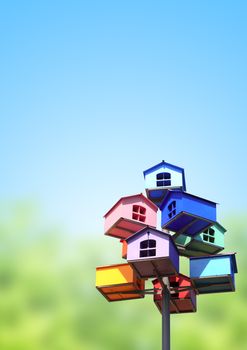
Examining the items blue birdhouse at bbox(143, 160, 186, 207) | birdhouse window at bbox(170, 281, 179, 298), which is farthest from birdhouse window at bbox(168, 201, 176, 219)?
Result: birdhouse window at bbox(170, 281, 179, 298)

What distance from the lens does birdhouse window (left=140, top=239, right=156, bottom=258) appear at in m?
12.8

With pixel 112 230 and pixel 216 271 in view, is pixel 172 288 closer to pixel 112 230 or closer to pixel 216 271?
pixel 216 271

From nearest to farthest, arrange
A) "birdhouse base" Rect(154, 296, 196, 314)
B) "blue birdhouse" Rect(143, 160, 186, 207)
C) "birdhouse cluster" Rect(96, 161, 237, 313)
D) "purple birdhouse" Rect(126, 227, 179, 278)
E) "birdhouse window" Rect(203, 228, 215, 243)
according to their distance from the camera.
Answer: "purple birdhouse" Rect(126, 227, 179, 278) < "birdhouse cluster" Rect(96, 161, 237, 313) < "birdhouse base" Rect(154, 296, 196, 314) < "birdhouse window" Rect(203, 228, 215, 243) < "blue birdhouse" Rect(143, 160, 186, 207)

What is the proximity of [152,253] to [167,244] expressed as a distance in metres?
0.38

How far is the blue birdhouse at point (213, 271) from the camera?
13.1 meters

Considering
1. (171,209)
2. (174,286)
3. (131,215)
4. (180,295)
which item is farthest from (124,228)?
(180,295)

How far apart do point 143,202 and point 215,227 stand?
2.02 meters

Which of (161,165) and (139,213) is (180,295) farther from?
(161,165)

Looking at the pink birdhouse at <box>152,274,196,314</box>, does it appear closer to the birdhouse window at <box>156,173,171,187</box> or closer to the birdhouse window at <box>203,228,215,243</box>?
the birdhouse window at <box>203,228,215,243</box>

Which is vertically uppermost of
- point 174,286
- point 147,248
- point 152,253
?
point 147,248

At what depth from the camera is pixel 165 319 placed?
13.0 m

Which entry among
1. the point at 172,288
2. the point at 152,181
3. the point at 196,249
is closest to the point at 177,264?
the point at 172,288

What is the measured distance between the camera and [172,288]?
1355 centimetres

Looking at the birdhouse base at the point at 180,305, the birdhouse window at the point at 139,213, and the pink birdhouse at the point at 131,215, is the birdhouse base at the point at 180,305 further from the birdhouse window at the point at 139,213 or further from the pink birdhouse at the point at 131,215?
the birdhouse window at the point at 139,213
